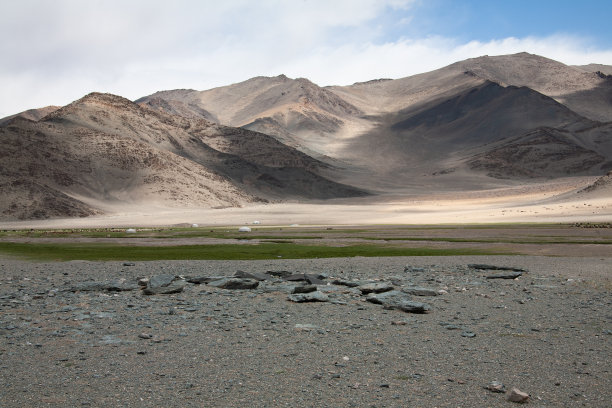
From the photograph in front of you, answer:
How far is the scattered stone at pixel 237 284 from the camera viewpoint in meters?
19.9

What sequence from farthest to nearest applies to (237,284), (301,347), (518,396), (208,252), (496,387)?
1. (208,252)
2. (237,284)
3. (301,347)
4. (496,387)
5. (518,396)

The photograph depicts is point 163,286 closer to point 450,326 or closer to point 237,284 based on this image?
point 237,284

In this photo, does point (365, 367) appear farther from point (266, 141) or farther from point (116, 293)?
point (266, 141)

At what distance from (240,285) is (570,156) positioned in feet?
651

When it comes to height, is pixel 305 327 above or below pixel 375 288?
below

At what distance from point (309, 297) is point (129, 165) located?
11039 cm

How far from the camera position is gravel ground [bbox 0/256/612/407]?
30.7ft

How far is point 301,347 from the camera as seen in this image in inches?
480

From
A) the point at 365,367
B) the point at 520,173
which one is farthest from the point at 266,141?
the point at 365,367

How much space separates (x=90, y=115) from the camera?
137875 mm

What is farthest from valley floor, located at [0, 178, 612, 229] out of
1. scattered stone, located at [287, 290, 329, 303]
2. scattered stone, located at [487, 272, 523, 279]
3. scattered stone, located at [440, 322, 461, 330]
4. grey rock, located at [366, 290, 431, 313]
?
scattered stone, located at [440, 322, 461, 330]

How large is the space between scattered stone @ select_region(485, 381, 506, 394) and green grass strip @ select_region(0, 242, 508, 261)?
23041 millimetres

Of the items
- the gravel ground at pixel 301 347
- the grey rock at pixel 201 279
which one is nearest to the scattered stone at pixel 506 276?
the gravel ground at pixel 301 347

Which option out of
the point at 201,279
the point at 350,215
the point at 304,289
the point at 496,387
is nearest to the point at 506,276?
the point at 304,289
